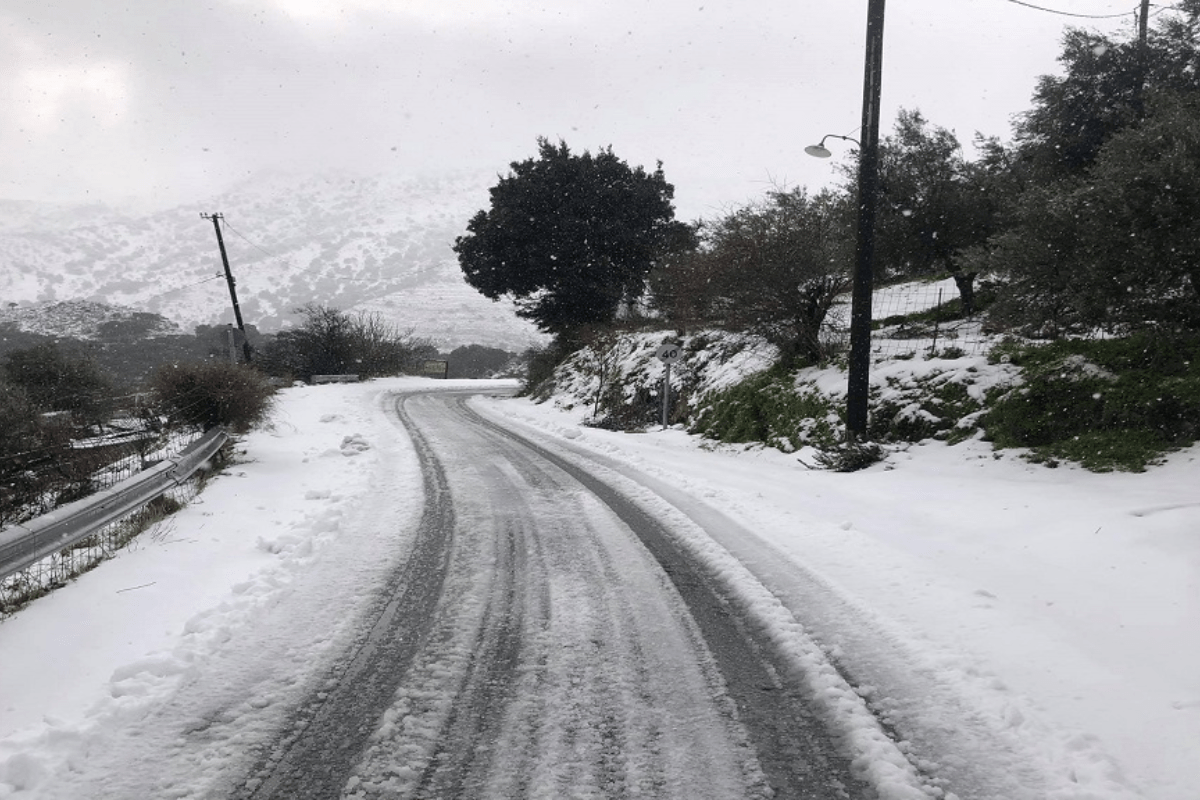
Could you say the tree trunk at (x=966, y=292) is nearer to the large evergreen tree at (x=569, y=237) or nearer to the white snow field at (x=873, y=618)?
the white snow field at (x=873, y=618)

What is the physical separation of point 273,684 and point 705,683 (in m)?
2.35

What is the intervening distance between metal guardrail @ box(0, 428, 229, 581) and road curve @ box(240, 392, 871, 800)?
2.34m

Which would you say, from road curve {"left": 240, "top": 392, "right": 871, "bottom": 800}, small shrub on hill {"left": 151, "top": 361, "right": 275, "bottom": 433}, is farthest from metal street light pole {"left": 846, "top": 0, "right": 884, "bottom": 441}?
small shrub on hill {"left": 151, "top": 361, "right": 275, "bottom": 433}

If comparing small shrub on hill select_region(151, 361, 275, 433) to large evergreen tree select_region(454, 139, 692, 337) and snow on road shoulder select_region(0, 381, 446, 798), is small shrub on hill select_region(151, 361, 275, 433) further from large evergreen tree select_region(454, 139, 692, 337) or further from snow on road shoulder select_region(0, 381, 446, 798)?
Result: large evergreen tree select_region(454, 139, 692, 337)

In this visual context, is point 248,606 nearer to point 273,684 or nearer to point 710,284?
point 273,684

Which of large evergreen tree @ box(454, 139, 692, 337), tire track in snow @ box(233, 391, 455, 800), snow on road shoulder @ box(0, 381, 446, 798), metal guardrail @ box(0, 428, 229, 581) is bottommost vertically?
tire track in snow @ box(233, 391, 455, 800)

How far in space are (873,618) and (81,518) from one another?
6117mm

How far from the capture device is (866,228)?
30.8 feet

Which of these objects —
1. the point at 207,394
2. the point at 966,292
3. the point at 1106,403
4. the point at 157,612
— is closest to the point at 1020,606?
the point at 1106,403

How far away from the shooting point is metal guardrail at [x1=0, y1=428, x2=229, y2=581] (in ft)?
13.5

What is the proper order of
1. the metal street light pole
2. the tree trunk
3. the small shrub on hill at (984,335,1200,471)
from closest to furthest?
the small shrub on hill at (984,335,1200,471)
the metal street light pole
the tree trunk

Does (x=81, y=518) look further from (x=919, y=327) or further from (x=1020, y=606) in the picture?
(x=919, y=327)

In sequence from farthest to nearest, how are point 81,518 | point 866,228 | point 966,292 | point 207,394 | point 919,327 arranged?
point 966,292
point 919,327
point 207,394
point 866,228
point 81,518

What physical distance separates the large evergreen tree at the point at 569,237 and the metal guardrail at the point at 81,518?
73.5ft
